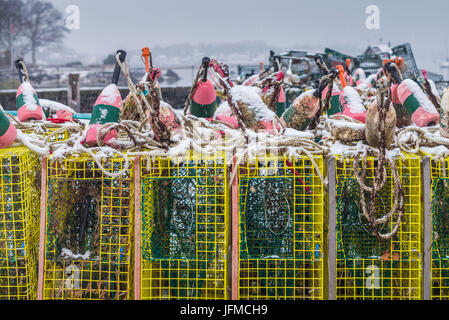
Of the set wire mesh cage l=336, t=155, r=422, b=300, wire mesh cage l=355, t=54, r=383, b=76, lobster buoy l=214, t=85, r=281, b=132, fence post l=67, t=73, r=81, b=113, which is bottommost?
wire mesh cage l=336, t=155, r=422, b=300

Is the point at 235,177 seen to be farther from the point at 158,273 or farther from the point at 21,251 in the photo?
the point at 21,251

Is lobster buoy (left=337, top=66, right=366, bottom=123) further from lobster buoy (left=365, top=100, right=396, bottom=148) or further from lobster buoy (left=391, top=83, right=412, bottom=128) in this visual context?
lobster buoy (left=365, top=100, right=396, bottom=148)

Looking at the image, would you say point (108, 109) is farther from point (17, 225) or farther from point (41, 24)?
point (41, 24)

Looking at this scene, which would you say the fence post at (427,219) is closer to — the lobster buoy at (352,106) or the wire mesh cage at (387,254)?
the wire mesh cage at (387,254)

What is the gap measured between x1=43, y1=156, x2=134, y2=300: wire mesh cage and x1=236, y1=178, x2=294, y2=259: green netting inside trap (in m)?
0.63

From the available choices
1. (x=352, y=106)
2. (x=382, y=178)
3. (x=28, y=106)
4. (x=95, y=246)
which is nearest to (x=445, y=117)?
(x=382, y=178)

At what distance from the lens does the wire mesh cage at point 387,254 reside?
2229 mm

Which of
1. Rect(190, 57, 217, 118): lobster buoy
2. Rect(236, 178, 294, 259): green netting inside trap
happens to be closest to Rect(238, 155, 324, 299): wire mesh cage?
Rect(236, 178, 294, 259): green netting inside trap

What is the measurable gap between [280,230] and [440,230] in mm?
899

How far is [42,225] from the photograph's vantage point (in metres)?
2.19

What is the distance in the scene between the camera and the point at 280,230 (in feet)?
7.76

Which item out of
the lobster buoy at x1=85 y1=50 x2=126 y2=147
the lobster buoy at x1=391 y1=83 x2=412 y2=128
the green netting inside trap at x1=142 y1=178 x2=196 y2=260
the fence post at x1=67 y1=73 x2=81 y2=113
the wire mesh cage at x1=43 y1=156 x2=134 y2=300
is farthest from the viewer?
the fence post at x1=67 y1=73 x2=81 y2=113

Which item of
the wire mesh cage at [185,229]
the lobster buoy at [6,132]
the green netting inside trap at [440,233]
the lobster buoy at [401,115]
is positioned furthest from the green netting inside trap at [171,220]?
the lobster buoy at [401,115]

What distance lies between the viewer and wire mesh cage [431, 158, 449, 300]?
2.22 meters
